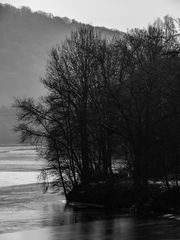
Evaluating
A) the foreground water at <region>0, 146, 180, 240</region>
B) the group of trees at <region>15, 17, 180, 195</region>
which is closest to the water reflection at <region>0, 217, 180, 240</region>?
the foreground water at <region>0, 146, 180, 240</region>

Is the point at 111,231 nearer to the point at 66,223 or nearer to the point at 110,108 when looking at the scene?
the point at 66,223

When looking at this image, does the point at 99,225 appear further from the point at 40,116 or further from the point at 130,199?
the point at 40,116

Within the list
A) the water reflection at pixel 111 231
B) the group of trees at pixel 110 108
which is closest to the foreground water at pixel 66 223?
the water reflection at pixel 111 231

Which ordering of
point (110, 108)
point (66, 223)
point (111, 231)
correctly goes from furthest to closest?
point (110, 108)
point (66, 223)
point (111, 231)

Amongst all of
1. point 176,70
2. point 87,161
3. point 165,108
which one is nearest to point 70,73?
point 87,161

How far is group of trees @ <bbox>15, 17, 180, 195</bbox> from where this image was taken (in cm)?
4041

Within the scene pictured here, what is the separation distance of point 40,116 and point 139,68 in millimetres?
11399

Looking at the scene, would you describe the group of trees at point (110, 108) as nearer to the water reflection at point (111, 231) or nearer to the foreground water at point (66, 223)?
the foreground water at point (66, 223)

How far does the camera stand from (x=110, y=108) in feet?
144

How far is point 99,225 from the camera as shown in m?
34.0

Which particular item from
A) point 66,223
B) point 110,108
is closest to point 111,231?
point 66,223

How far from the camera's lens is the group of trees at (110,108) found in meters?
40.4

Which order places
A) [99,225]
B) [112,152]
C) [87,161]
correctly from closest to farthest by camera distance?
[99,225] < [112,152] < [87,161]

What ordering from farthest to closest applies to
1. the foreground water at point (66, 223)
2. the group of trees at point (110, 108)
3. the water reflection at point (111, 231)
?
the group of trees at point (110, 108), the foreground water at point (66, 223), the water reflection at point (111, 231)
